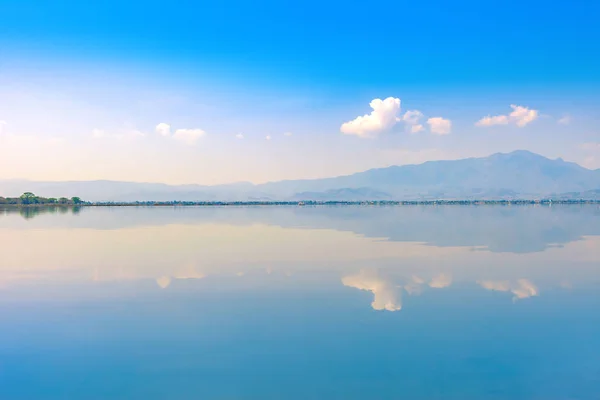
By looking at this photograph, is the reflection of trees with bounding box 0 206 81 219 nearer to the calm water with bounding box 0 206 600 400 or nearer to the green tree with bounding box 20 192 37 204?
the green tree with bounding box 20 192 37 204

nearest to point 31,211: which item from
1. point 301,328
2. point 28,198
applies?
point 28,198

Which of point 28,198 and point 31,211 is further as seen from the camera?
point 28,198

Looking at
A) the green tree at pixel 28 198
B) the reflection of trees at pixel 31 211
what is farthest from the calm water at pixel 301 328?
the green tree at pixel 28 198

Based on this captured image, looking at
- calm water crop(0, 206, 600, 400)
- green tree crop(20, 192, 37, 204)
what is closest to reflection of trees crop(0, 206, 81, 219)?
green tree crop(20, 192, 37, 204)

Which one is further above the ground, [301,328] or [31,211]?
[31,211]

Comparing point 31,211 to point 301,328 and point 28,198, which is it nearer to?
point 28,198

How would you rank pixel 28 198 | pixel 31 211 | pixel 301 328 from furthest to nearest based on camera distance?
pixel 28 198 → pixel 31 211 → pixel 301 328

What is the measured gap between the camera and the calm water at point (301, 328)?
337 inches

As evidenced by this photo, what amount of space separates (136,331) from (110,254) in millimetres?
15447

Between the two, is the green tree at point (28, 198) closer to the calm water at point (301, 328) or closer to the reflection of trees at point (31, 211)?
the reflection of trees at point (31, 211)

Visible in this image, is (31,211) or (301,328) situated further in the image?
(31,211)

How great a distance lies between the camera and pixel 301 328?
1177 cm

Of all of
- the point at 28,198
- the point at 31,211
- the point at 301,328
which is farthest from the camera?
the point at 28,198

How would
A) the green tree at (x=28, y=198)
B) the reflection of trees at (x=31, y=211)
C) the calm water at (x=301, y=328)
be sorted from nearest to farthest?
the calm water at (x=301, y=328) < the reflection of trees at (x=31, y=211) < the green tree at (x=28, y=198)
